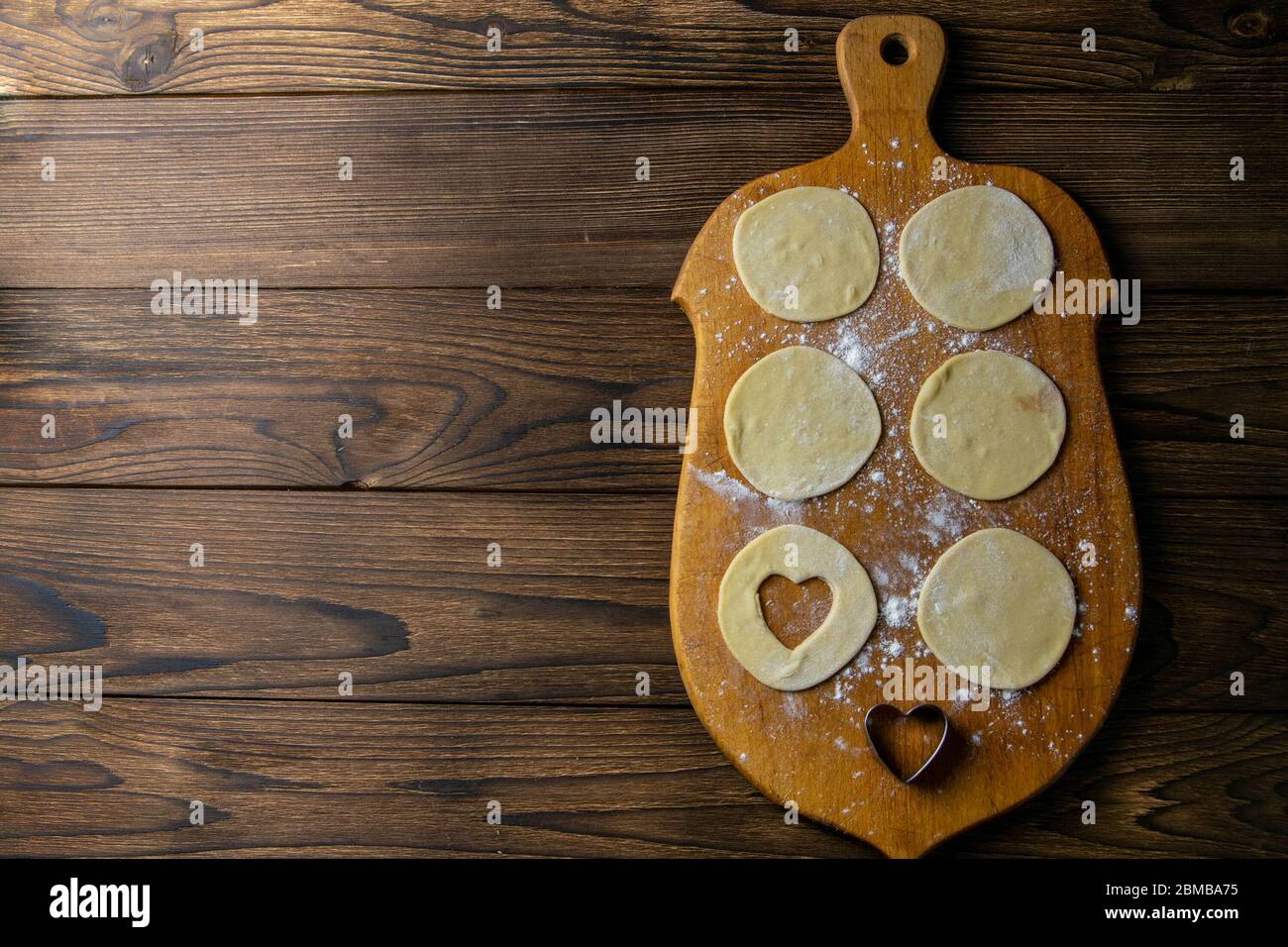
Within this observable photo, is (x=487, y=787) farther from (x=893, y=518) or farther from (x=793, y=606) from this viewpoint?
(x=893, y=518)

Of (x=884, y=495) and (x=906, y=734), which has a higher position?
(x=884, y=495)

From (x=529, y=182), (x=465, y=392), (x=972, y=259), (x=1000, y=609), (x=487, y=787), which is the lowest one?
(x=487, y=787)

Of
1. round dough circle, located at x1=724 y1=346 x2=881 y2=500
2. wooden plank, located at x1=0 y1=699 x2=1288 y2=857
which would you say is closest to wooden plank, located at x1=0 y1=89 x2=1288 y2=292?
round dough circle, located at x1=724 y1=346 x2=881 y2=500

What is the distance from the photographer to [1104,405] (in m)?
0.92

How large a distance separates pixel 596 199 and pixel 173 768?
74 centimetres

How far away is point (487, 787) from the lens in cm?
94

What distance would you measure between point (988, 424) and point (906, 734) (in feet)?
1.04

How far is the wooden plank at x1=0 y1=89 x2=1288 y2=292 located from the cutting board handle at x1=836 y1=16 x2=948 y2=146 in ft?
0.11

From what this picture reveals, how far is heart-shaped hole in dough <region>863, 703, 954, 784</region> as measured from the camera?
0.89 meters

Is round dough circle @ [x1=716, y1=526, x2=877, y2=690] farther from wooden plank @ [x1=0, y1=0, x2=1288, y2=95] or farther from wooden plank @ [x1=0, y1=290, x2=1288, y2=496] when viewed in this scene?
wooden plank @ [x1=0, y1=0, x2=1288, y2=95]

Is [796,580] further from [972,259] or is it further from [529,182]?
[529,182]

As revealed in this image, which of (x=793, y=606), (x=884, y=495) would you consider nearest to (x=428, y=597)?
(x=793, y=606)
